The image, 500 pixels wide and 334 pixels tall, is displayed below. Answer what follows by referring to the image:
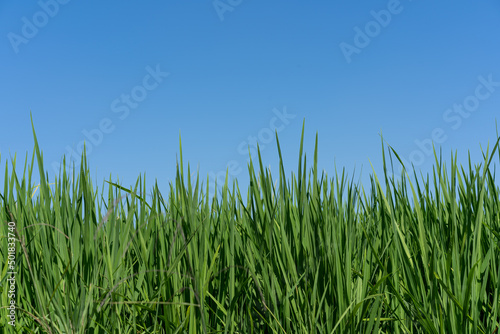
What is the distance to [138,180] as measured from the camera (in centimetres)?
239

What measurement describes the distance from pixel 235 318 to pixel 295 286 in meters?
0.41

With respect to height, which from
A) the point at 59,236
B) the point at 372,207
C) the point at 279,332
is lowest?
the point at 279,332

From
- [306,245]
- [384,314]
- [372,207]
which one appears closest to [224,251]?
[306,245]

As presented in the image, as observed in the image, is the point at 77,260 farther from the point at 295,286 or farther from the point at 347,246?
the point at 347,246

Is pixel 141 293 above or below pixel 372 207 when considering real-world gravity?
below

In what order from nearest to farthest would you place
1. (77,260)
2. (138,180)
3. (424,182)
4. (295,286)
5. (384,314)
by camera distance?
(295,286), (77,260), (384,314), (138,180), (424,182)

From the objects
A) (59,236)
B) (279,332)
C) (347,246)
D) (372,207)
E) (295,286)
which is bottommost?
(279,332)

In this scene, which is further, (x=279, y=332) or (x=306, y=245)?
(x=306, y=245)

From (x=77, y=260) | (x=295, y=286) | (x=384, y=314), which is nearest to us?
(x=295, y=286)

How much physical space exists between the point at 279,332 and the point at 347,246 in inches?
17.6

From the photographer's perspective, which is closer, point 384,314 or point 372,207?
point 384,314

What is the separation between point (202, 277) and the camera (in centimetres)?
173

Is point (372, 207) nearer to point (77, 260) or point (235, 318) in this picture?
point (235, 318)

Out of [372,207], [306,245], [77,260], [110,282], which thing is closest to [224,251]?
[306,245]
